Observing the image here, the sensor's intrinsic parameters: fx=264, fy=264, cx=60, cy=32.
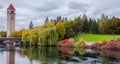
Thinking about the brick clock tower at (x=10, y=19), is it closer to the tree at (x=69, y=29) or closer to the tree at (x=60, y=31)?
the tree at (x=69, y=29)

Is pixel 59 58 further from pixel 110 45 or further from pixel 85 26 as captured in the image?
pixel 85 26

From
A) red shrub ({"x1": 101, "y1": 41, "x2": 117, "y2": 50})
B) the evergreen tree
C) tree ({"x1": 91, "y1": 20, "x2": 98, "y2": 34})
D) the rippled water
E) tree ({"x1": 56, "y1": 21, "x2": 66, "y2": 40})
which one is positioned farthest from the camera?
tree ({"x1": 91, "y1": 20, "x2": 98, "y2": 34})

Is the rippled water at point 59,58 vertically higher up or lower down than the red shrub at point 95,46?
lower down

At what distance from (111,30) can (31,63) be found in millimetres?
68938

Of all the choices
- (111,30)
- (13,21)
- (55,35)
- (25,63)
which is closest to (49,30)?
(55,35)

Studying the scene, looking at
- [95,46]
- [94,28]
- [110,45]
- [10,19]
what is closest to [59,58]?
[110,45]

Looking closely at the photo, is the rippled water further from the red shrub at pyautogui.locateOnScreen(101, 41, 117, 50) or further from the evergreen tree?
the evergreen tree

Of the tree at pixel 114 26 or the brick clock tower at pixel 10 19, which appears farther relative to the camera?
the brick clock tower at pixel 10 19

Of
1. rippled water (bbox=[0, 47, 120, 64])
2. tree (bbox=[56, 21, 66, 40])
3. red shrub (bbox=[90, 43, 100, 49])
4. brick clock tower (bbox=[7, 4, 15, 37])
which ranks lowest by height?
rippled water (bbox=[0, 47, 120, 64])

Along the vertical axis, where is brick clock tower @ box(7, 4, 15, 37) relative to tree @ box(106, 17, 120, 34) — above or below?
above

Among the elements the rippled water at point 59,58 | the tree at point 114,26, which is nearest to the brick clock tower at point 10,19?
the tree at point 114,26

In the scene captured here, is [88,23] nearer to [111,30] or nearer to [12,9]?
[111,30]

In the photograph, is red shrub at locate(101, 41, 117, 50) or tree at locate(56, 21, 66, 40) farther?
tree at locate(56, 21, 66, 40)

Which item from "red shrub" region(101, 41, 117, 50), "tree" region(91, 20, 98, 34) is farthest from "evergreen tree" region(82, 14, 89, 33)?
"red shrub" region(101, 41, 117, 50)
